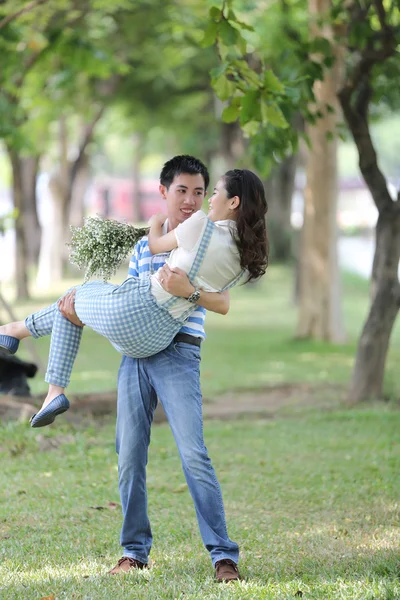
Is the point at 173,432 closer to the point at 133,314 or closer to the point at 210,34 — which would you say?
the point at 133,314

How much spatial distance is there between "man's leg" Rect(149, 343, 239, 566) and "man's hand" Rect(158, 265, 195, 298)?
0.31 m

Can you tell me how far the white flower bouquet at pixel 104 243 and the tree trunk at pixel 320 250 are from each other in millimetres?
11108

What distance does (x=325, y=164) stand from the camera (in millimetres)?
15758

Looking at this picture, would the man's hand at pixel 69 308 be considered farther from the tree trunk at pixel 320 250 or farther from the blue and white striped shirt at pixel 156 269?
the tree trunk at pixel 320 250

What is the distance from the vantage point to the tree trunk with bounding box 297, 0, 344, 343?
15.8 metres

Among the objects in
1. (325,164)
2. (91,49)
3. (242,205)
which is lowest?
(242,205)

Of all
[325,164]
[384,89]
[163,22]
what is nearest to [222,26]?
[384,89]

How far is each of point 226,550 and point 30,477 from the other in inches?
107

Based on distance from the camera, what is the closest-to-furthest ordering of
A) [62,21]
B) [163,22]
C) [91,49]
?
1. [91,49]
2. [62,21]
3. [163,22]

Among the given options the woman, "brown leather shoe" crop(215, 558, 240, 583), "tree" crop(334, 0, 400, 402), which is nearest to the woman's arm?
the woman

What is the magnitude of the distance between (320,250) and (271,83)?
32.8 feet

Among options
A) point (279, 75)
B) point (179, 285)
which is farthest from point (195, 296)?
point (279, 75)

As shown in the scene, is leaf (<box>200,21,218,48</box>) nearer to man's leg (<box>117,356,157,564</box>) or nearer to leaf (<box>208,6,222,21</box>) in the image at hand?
leaf (<box>208,6,222,21</box>)

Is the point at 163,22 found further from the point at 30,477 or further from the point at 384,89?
the point at 30,477
